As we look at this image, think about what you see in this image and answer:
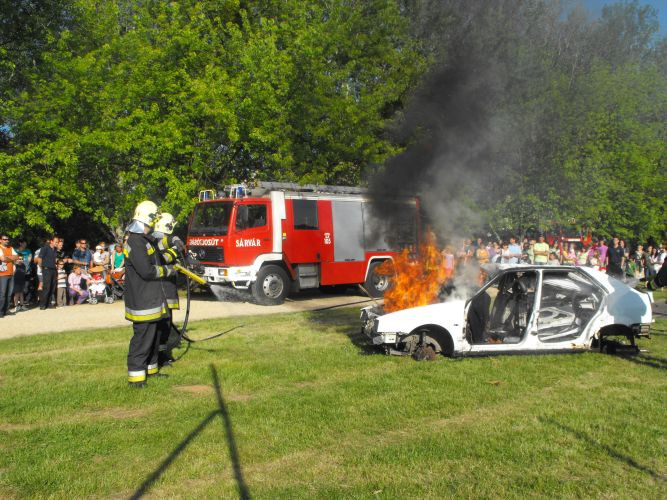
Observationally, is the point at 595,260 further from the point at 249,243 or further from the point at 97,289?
the point at 97,289

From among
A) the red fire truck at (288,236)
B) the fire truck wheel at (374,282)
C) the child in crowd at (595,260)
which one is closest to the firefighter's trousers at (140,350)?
the red fire truck at (288,236)

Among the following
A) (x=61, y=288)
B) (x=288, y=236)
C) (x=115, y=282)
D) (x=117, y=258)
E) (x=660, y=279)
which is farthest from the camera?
(x=115, y=282)

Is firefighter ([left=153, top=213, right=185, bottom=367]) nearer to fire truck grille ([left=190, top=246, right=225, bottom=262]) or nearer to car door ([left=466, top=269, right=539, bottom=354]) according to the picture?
car door ([left=466, top=269, right=539, bottom=354])

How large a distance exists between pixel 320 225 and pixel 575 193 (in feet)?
39.4

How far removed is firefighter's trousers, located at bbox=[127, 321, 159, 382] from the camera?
626 centimetres

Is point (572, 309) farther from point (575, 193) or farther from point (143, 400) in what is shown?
point (575, 193)

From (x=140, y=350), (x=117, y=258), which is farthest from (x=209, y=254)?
(x=140, y=350)

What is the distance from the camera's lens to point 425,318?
696 cm

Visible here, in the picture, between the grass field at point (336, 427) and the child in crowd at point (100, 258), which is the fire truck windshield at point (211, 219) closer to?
the child in crowd at point (100, 258)

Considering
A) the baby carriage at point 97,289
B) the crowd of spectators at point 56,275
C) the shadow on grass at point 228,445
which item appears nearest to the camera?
the shadow on grass at point 228,445

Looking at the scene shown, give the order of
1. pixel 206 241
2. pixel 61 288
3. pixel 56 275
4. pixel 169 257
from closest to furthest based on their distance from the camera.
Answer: pixel 169 257 < pixel 56 275 < pixel 61 288 < pixel 206 241

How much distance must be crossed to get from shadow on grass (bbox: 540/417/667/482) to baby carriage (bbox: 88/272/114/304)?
11768 mm

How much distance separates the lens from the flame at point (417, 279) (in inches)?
299

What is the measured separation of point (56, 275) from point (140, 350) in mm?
8235
